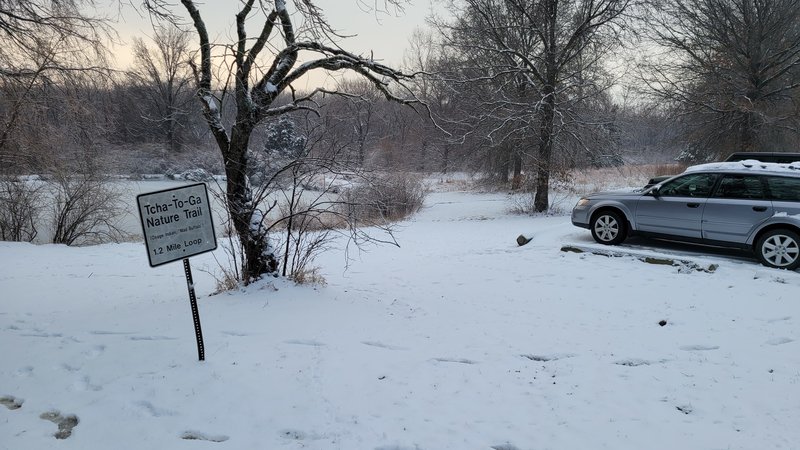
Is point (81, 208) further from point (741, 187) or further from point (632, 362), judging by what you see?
point (741, 187)

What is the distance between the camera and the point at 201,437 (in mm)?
3334

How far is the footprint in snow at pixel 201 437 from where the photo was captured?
130 inches

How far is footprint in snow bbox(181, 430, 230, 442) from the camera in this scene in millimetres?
3312

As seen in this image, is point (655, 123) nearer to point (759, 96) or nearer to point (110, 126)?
point (759, 96)

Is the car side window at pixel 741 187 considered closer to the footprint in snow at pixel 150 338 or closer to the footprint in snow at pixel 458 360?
the footprint in snow at pixel 458 360

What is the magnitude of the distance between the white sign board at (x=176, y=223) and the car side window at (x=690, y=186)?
8082mm

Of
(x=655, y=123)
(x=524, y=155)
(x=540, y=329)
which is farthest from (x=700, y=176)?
(x=655, y=123)

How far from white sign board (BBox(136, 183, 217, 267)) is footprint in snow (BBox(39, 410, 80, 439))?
4.12 feet

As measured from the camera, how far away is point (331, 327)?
5406mm

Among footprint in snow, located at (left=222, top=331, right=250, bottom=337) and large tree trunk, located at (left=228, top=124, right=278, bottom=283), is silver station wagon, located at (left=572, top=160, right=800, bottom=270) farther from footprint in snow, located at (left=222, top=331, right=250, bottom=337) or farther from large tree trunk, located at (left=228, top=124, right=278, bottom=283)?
footprint in snow, located at (left=222, top=331, right=250, bottom=337)

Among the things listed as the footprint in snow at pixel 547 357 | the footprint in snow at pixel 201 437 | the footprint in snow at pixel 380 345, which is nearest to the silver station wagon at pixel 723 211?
the footprint in snow at pixel 547 357

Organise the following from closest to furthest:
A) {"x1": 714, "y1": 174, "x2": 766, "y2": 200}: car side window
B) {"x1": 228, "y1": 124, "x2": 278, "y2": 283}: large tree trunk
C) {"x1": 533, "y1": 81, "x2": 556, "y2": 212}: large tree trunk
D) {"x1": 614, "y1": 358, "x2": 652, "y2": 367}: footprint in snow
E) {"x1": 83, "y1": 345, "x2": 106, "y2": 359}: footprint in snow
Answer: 1. {"x1": 83, "y1": 345, "x2": 106, "y2": 359}: footprint in snow
2. {"x1": 614, "y1": 358, "x2": 652, "y2": 367}: footprint in snow
3. {"x1": 228, "y1": 124, "x2": 278, "y2": 283}: large tree trunk
4. {"x1": 714, "y1": 174, "x2": 766, "y2": 200}: car side window
5. {"x1": 533, "y1": 81, "x2": 556, "y2": 212}: large tree trunk

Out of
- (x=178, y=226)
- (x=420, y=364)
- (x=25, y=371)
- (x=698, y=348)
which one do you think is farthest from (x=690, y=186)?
(x=25, y=371)

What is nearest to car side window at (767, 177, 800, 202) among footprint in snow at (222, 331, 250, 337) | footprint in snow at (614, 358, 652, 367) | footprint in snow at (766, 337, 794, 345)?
footprint in snow at (766, 337, 794, 345)
